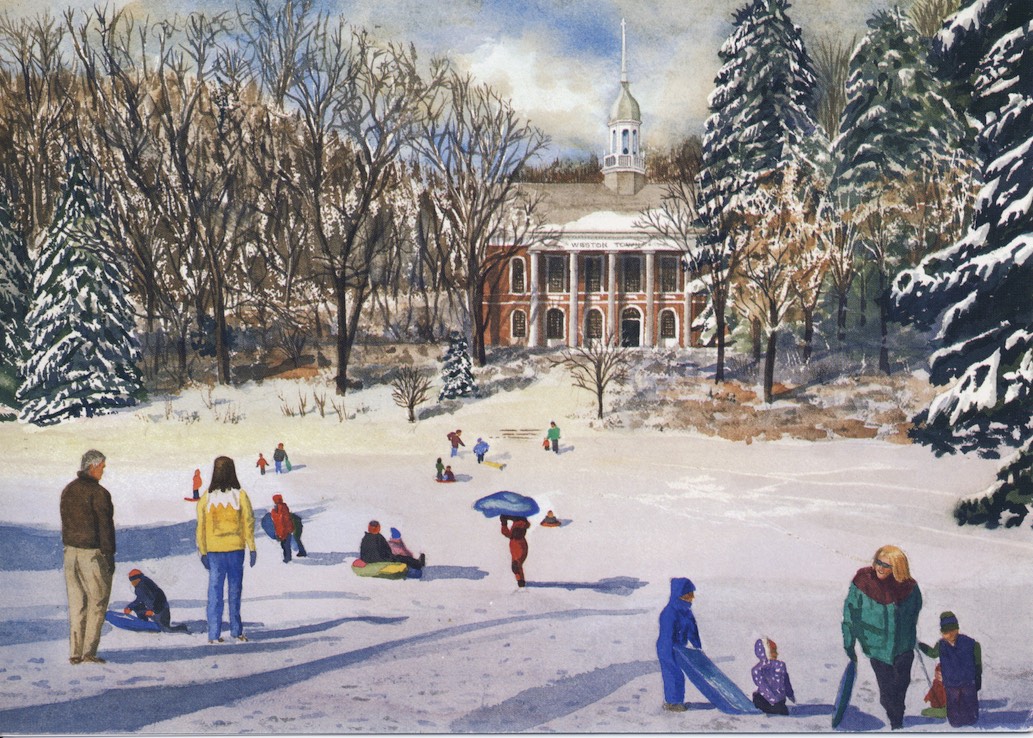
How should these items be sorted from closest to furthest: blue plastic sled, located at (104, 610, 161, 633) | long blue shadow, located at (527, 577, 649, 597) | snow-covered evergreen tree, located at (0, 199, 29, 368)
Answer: blue plastic sled, located at (104, 610, 161, 633), long blue shadow, located at (527, 577, 649, 597), snow-covered evergreen tree, located at (0, 199, 29, 368)

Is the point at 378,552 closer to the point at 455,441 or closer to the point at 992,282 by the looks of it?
the point at 455,441

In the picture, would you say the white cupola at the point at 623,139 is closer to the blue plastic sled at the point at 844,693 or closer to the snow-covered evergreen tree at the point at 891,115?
the snow-covered evergreen tree at the point at 891,115

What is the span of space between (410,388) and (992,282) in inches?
177

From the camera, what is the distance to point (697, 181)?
22.7ft

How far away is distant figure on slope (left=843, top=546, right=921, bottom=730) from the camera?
190 inches

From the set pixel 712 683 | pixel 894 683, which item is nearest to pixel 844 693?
pixel 894 683

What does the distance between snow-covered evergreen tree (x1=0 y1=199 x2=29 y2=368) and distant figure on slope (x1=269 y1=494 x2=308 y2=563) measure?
265 cm

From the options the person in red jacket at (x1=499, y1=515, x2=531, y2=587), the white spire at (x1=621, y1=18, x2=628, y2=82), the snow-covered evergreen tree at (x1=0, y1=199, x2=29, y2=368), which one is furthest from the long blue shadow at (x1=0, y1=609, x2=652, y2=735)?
the white spire at (x1=621, y1=18, x2=628, y2=82)

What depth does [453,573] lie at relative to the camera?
20.3 feet

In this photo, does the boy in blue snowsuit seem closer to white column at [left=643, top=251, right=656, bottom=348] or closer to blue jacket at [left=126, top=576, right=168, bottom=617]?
white column at [left=643, top=251, right=656, bottom=348]

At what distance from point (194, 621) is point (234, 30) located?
14.9 feet

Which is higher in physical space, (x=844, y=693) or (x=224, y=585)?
(x=224, y=585)

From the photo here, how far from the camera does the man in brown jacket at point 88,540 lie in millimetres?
5359

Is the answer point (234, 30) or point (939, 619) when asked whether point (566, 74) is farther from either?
point (939, 619)
